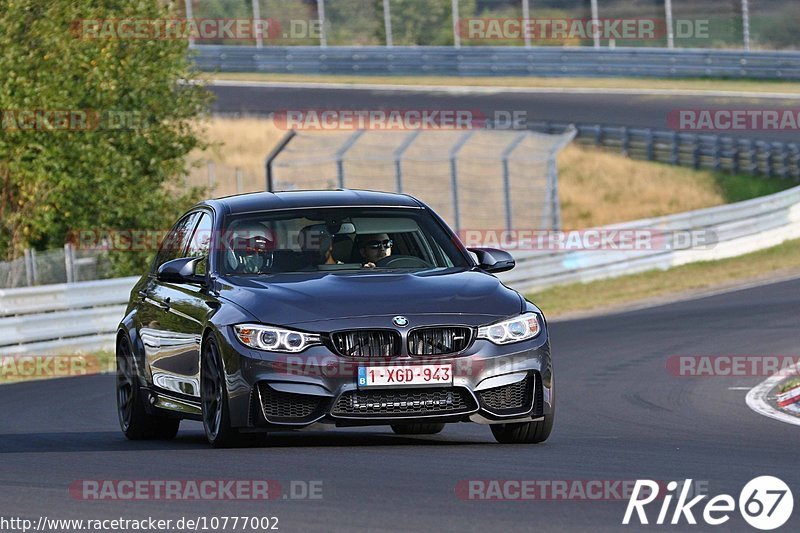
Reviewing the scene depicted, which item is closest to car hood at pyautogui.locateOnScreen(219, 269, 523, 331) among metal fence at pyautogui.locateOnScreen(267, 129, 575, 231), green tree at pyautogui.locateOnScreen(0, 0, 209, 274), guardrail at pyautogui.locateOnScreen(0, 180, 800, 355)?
guardrail at pyautogui.locateOnScreen(0, 180, 800, 355)

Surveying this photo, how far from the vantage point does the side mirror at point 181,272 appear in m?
10.2

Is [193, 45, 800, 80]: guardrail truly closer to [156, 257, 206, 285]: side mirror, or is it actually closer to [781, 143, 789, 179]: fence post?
[781, 143, 789, 179]: fence post

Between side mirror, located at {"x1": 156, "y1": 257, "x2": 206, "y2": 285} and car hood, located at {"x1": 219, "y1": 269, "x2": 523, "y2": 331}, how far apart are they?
0.37m

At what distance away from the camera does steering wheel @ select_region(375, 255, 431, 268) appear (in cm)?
1021

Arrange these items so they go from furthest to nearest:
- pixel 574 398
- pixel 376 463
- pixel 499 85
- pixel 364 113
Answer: pixel 499 85, pixel 364 113, pixel 574 398, pixel 376 463

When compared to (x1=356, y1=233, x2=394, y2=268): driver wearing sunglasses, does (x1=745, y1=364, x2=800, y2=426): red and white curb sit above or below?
below

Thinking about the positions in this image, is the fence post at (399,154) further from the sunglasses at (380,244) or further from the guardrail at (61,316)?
the sunglasses at (380,244)

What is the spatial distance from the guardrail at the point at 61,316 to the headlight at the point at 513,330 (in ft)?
38.2

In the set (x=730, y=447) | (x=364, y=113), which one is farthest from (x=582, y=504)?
(x=364, y=113)

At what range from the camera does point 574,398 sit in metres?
14.3

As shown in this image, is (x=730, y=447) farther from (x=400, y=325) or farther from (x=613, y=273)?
(x=613, y=273)

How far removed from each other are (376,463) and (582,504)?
1.75 meters

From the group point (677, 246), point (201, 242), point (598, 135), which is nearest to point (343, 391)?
point (201, 242)

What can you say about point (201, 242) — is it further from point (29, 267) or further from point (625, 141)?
point (625, 141)
